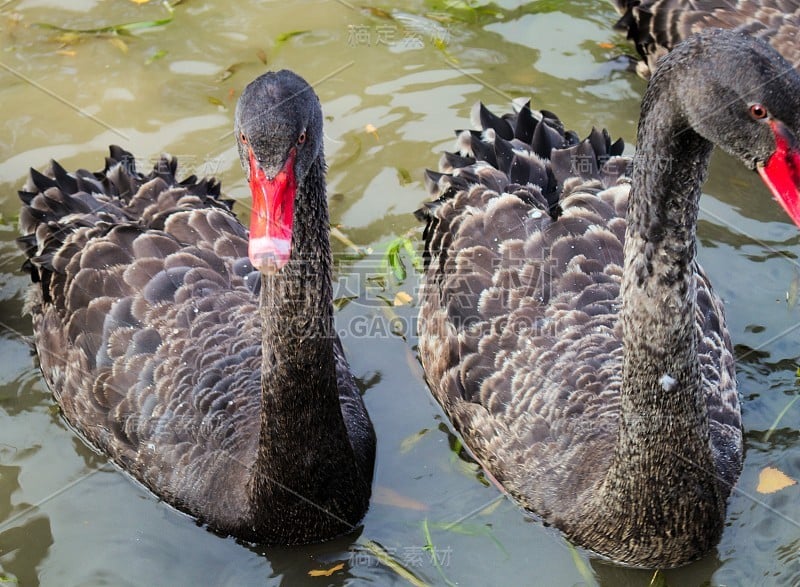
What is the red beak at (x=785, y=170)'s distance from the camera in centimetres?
346

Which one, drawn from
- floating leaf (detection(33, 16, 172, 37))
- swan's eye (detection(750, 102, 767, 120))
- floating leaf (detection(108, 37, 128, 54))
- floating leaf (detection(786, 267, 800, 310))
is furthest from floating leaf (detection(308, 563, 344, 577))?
floating leaf (detection(33, 16, 172, 37))

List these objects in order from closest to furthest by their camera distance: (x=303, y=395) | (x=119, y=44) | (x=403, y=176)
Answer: (x=303, y=395)
(x=403, y=176)
(x=119, y=44)

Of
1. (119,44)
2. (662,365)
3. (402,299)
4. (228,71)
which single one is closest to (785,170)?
(662,365)

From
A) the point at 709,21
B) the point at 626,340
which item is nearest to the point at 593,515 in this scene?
the point at 626,340

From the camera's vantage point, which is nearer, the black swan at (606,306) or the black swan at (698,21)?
the black swan at (606,306)

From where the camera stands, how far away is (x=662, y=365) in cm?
401

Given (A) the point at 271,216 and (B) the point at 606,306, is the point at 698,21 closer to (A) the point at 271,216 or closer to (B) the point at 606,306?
(B) the point at 606,306

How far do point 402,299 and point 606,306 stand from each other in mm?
1419

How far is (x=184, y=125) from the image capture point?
6.98 metres

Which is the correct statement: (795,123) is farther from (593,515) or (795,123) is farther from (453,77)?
(453,77)

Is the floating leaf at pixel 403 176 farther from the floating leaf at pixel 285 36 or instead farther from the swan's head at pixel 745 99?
the swan's head at pixel 745 99

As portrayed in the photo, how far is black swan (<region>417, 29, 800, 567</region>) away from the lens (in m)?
3.54

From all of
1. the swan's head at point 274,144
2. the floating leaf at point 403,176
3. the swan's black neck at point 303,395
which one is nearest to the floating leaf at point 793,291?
the floating leaf at point 403,176

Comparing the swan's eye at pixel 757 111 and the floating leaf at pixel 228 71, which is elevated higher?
the swan's eye at pixel 757 111
